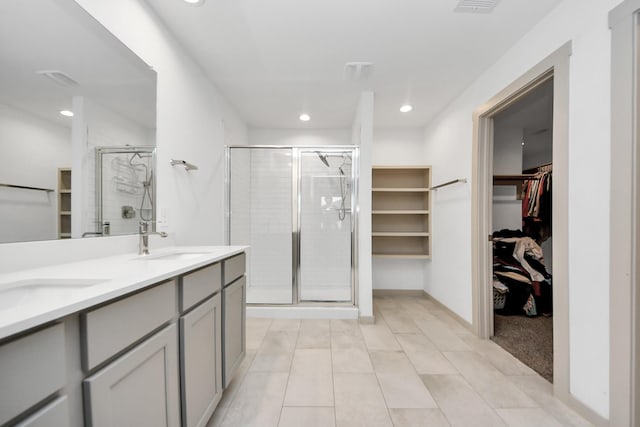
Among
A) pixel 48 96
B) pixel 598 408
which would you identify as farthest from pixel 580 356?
pixel 48 96

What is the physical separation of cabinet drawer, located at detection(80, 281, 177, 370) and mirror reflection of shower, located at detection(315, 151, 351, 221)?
2.51 metres

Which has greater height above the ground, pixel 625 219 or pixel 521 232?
pixel 625 219

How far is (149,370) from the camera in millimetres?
903

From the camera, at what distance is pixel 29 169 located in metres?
1.04

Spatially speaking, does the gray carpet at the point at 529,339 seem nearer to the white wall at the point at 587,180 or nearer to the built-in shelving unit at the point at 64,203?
the white wall at the point at 587,180

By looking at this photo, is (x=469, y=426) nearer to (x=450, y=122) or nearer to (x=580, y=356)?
(x=580, y=356)

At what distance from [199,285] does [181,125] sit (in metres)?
1.44

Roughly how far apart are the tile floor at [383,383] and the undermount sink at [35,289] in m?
1.06

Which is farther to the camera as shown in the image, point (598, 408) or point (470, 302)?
point (470, 302)

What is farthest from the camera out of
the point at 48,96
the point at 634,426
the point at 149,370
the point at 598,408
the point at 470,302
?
the point at 470,302

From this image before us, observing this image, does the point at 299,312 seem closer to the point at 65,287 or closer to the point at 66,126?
the point at 65,287

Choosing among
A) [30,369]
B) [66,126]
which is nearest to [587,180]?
[30,369]

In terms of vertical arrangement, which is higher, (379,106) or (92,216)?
(379,106)

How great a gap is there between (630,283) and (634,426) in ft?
2.17
